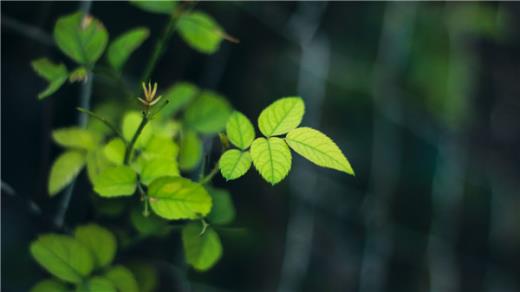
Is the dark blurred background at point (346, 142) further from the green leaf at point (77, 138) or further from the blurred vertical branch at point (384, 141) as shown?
the green leaf at point (77, 138)

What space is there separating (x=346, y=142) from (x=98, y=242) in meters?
0.77

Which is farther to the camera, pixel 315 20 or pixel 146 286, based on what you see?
pixel 315 20

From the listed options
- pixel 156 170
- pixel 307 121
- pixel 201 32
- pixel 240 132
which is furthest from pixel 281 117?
pixel 307 121

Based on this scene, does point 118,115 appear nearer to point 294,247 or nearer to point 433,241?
point 294,247

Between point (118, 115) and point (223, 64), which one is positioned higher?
point (223, 64)

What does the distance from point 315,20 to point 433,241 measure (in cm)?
64

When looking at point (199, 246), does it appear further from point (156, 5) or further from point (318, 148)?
point (156, 5)

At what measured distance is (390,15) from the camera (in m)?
1.61

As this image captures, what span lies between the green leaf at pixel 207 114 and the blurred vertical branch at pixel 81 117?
0.51ft

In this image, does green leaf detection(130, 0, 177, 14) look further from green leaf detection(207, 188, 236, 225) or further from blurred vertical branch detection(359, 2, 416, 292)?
blurred vertical branch detection(359, 2, 416, 292)

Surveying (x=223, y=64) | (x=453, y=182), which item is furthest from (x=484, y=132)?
(x=223, y=64)

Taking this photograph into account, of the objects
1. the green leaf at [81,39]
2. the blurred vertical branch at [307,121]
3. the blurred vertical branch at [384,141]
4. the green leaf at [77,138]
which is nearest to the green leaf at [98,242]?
the green leaf at [77,138]

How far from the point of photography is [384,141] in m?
1.55

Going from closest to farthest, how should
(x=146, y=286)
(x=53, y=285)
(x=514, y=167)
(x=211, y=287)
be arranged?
(x=53, y=285) < (x=146, y=286) < (x=211, y=287) < (x=514, y=167)
